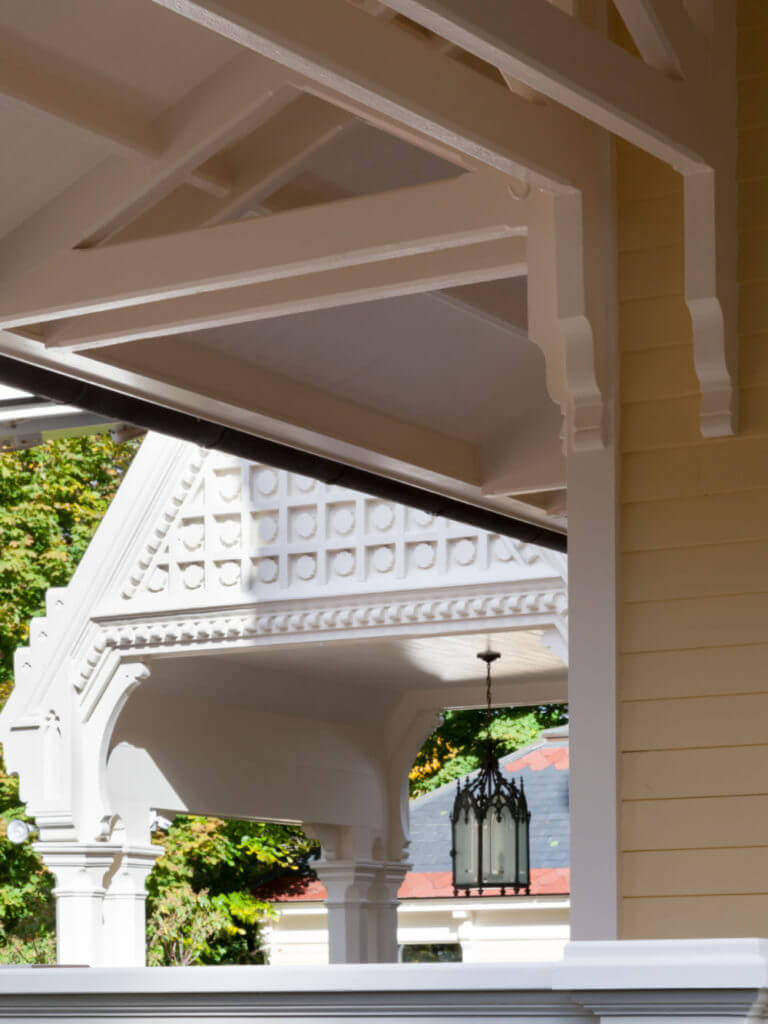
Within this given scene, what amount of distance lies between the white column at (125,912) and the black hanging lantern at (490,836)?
2.12 meters

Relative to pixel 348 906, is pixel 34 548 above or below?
above

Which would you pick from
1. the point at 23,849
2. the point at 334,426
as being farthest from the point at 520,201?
the point at 23,849

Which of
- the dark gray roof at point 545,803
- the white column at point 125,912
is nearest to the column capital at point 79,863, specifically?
the white column at point 125,912

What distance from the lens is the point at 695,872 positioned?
133 inches

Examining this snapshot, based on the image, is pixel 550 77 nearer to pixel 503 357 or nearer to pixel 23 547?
pixel 503 357

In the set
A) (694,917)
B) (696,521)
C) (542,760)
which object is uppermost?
(696,521)

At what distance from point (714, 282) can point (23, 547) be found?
1445 cm

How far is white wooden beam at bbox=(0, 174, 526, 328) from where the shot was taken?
10.9 feet

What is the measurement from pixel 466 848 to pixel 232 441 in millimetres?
4398

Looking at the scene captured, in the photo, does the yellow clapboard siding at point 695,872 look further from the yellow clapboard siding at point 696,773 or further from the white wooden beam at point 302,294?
the white wooden beam at point 302,294

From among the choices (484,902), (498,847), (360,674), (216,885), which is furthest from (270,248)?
(216,885)

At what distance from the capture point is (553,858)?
17438mm

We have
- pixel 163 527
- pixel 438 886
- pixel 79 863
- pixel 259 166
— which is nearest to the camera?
pixel 259 166

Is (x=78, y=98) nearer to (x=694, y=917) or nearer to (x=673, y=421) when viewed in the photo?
(x=673, y=421)
